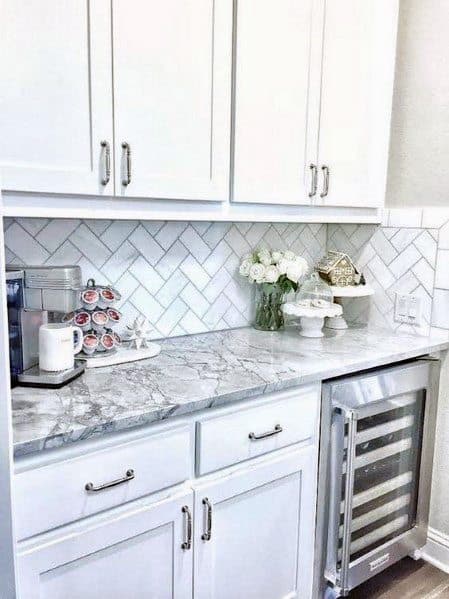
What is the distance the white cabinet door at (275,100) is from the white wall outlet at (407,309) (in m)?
0.65

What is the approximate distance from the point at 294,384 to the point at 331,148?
91 cm

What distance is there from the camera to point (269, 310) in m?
2.14

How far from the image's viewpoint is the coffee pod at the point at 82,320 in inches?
63.3

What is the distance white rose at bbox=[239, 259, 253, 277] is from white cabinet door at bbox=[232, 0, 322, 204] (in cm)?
35

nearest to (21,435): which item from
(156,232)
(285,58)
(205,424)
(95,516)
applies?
(95,516)

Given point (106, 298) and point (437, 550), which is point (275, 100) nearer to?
point (106, 298)

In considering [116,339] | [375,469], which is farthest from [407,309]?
[116,339]

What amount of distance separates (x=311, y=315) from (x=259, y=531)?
807 millimetres

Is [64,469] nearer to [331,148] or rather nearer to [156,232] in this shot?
[156,232]

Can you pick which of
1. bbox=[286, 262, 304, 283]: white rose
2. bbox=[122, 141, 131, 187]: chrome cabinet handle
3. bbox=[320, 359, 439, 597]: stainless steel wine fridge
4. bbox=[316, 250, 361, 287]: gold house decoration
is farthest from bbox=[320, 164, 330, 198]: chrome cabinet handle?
bbox=[122, 141, 131, 187]: chrome cabinet handle

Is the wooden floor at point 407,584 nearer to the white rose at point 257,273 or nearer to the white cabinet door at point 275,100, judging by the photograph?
the white rose at point 257,273

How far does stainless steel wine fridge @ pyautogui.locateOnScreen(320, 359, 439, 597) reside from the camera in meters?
1.67

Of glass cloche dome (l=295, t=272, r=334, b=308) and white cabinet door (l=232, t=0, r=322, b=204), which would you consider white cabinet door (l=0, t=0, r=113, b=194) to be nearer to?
white cabinet door (l=232, t=0, r=322, b=204)

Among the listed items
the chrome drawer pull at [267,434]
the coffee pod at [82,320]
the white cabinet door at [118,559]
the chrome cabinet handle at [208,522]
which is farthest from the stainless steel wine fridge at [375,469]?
the coffee pod at [82,320]
